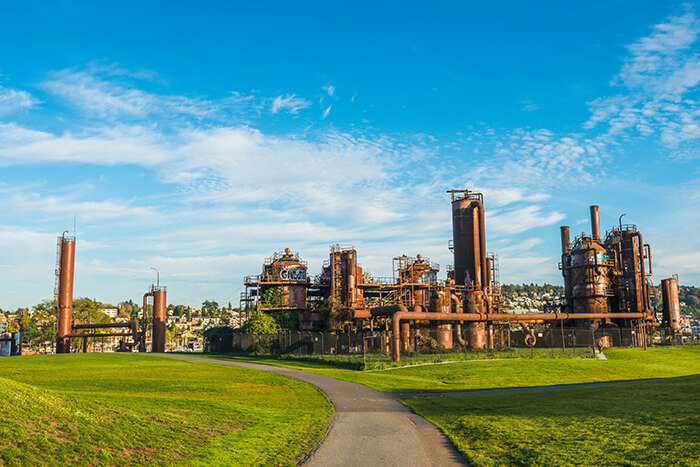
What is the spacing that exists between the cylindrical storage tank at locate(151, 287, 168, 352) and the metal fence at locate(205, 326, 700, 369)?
692 cm

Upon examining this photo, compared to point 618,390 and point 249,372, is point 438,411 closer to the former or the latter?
point 618,390

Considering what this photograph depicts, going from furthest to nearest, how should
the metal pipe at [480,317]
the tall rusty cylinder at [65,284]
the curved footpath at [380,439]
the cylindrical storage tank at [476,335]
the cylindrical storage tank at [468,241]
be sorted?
the cylindrical storage tank at [468,241]
the tall rusty cylinder at [65,284]
the cylindrical storage tank at [476,335]
the metal pipe at [480,317]
the curved footpath at [380,439]

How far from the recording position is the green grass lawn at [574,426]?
13570 mm

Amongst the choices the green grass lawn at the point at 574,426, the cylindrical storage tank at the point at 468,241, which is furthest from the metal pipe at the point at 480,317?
the green grass lawn at the point at 574,426

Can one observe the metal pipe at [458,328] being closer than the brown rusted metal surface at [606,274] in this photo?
Yes

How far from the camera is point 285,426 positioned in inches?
727

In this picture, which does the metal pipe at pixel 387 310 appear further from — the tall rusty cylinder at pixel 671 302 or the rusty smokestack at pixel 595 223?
the tall rusty cylinder at pixel 671 302

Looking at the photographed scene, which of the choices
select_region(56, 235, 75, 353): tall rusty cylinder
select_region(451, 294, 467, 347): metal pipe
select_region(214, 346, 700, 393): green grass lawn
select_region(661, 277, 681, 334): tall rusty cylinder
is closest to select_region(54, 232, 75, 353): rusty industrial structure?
select_region(56, 235, 75, 353): tall rusty cylinder

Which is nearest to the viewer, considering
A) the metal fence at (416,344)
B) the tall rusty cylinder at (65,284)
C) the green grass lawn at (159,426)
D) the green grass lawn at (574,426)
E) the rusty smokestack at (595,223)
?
the green grass lawn at (159,426)

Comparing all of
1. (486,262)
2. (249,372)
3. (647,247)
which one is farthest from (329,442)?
(647,247)

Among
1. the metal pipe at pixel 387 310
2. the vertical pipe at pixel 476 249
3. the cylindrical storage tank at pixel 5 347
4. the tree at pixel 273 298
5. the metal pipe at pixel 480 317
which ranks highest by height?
the vertical pipe at pixel 476 249

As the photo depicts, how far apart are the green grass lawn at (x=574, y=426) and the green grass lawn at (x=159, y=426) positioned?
4775mm

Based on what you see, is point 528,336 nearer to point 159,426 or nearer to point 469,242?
point 469,242

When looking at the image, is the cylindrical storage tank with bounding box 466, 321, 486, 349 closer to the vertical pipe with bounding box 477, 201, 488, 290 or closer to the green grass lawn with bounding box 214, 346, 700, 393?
the vertical pipe with bounding box 477, 201, 488, 290
